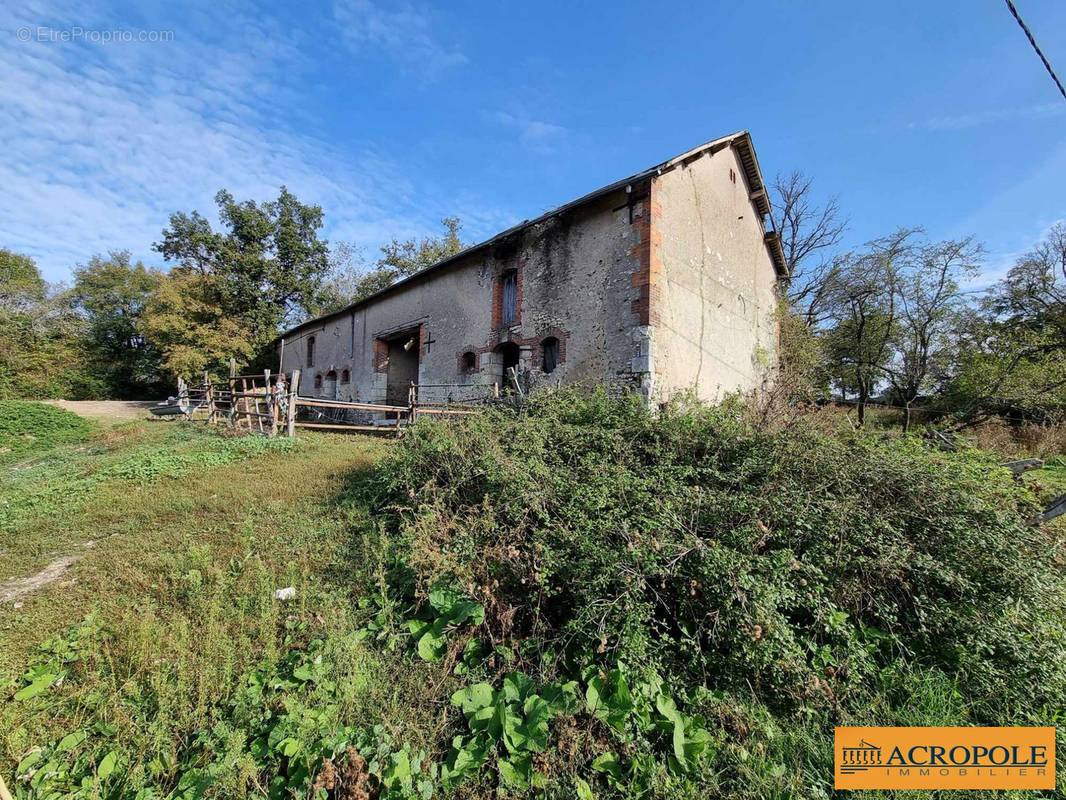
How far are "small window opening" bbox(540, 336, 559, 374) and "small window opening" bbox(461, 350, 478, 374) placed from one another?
7.76 feet

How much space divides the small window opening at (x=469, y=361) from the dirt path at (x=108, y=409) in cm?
1606

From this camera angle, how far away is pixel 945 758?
2.18 m

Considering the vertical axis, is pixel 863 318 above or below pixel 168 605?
above

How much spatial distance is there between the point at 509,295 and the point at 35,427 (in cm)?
1668

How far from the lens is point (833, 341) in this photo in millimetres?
18109

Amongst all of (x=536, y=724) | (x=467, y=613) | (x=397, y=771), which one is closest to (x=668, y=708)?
(x=536, y=724)

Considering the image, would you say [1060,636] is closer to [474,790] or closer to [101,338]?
[474,790]

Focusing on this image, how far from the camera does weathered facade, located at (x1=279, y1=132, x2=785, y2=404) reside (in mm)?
8523

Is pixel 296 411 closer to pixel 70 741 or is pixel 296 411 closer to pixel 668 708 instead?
pixel 70 741

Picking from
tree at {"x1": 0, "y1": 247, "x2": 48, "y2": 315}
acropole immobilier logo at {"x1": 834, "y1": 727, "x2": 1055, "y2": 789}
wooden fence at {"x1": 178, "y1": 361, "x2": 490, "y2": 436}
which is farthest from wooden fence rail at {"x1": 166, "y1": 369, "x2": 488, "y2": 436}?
tree at {"x1": 0, "y1": 247, "x2": 48, "y2": 315}

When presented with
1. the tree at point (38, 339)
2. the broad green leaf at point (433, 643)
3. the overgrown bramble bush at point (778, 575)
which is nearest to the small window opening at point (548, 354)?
the overgrown bramble bush at point (778, 575)

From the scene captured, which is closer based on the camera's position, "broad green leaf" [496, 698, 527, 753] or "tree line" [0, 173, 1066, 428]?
"broad green leaf" [496, 698, 527, 753]

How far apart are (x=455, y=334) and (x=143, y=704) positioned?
10.5 m

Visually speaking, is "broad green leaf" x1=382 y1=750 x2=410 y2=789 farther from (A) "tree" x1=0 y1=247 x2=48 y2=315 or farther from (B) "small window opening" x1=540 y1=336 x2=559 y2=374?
(A) "tree" x1=0 y1=247 x2=48 y2=315
